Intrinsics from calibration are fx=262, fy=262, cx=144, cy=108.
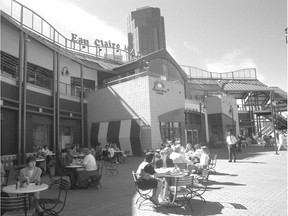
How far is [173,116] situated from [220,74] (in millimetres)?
29410

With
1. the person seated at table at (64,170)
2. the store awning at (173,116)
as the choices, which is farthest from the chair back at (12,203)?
the store awning at (173,116)


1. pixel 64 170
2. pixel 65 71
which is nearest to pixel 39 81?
pixel 65 71

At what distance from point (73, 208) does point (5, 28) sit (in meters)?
14.9

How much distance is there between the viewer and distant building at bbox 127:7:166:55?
508ft

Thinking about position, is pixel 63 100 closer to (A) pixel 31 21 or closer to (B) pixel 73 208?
(A) pixel 31 21

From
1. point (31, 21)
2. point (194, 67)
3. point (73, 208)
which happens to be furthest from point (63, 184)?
point (194, 67)

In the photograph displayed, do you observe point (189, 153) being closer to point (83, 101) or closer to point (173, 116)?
point (173, 116)

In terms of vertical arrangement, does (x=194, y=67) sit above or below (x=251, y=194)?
above

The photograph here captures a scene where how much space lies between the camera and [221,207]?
243 inches

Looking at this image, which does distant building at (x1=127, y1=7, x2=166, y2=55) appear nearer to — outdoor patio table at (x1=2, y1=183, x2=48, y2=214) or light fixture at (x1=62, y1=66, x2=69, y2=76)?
light fixture at (x1=62, y1=66, x2=69, y2=76)

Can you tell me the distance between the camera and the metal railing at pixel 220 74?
4434cm

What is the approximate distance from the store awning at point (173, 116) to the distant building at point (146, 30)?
130962 millimetres

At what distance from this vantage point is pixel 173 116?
22.2 metres

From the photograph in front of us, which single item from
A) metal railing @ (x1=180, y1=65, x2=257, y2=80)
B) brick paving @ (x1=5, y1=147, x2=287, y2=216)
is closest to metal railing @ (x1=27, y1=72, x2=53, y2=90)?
brick paving @ (x1=5, y1=147, x2=287, y2=216)
